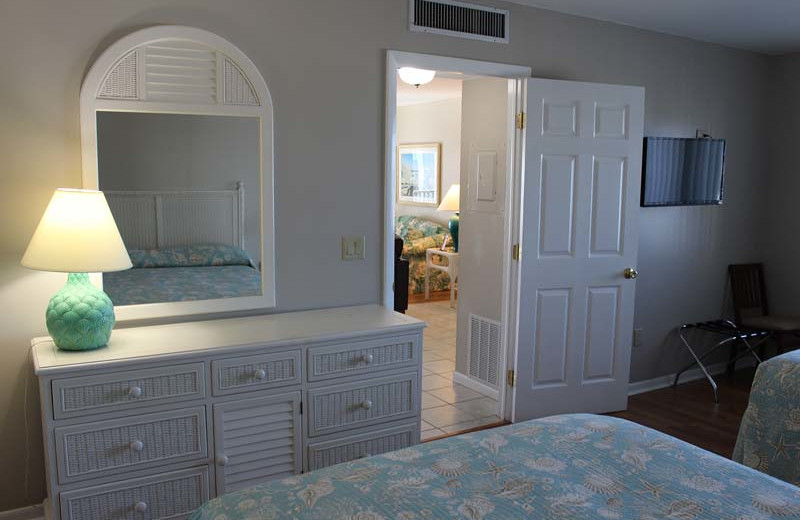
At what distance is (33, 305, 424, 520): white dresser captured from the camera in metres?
2.36

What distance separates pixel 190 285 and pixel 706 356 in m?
3.87

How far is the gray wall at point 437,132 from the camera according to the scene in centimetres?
828

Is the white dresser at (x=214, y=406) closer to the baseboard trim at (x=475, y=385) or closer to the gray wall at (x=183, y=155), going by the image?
the gray wall at (x=183, y=155)

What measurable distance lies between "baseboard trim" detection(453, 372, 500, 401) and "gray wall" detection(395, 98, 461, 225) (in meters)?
3.80

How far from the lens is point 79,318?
2428 mm

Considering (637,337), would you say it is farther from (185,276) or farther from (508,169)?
(185,276)

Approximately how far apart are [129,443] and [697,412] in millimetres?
3410

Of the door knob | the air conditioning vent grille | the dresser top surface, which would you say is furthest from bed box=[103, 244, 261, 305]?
the door knob

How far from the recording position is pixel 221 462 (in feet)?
8.57

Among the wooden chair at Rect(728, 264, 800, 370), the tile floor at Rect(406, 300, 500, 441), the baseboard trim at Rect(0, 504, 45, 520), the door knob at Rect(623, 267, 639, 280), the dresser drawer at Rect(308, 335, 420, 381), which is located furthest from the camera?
the wooden chair at Rect(728, 264, 800, 370)

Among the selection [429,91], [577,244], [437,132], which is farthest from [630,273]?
[437,132]

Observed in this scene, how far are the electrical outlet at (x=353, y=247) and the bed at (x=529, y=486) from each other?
1.53m

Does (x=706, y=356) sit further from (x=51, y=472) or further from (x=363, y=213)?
(x=51, y=472)

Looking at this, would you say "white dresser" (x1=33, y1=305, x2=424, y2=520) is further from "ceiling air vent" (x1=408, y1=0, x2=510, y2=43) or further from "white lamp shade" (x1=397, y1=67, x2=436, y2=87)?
"white lamp shade" (x1=397, y1=67, x2=436, y2=87)
